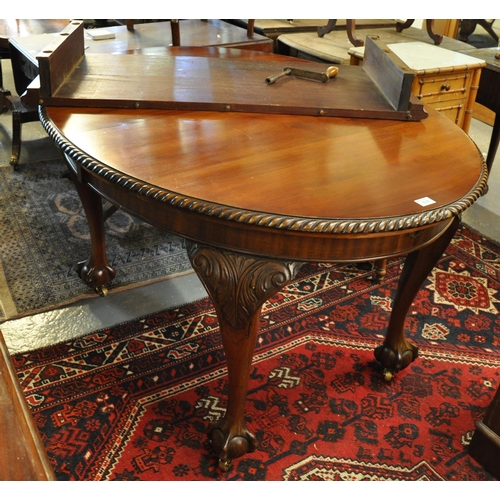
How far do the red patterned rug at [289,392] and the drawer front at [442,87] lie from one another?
2.99 feet

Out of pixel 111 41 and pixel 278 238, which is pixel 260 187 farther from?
pixel 111 41

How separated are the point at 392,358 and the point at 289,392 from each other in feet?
1.30

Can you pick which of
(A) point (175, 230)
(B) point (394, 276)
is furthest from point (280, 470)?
(B) point (394, 276)

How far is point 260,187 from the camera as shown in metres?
1.33

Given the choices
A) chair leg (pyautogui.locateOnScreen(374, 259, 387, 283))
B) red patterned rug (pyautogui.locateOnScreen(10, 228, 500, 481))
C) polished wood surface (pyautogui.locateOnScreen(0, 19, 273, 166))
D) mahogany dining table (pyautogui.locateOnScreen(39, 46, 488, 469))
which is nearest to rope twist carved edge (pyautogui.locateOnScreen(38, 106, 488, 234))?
mahogany dining table (pyautogui.locateOnScreen(39, 46, 488, 469))

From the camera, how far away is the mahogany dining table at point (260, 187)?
128cm

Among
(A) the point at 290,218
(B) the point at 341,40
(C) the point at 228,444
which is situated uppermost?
(A) the point at 290,218

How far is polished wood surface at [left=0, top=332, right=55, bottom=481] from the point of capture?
827mm

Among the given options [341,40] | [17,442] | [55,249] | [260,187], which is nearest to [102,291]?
[55,249]

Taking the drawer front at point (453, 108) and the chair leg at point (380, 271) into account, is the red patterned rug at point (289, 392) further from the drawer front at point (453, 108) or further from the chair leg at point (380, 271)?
the drawer front at point (453, 108)

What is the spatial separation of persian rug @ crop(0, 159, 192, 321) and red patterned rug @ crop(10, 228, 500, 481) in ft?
1.08

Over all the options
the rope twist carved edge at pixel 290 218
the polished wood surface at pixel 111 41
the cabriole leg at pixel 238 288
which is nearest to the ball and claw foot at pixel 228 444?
the cabriole leg at pixel 238 288

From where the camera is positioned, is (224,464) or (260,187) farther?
(224,464)

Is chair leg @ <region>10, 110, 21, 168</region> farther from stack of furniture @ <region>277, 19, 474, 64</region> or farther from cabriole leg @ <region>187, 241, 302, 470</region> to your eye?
cabriole leg @ <region>187, 241, 302, 470</region>
